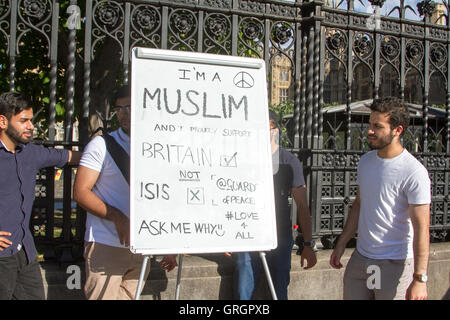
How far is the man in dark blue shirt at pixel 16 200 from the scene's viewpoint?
2996 mm

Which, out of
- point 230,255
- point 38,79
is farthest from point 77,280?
point 38,79

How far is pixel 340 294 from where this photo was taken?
4855 millimetres

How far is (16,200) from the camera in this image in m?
3.09

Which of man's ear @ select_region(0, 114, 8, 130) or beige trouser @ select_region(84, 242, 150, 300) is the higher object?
man's ear @ select_region(0, 114, 8, 130)

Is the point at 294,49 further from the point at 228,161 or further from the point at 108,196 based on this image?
the point at 108,196

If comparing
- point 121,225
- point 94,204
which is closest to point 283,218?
point 121,225

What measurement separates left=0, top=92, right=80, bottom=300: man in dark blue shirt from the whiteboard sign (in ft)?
2.65

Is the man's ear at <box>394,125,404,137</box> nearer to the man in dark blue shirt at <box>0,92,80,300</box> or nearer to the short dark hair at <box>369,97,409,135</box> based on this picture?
the short dark hair at <box>369,97,409,135</box>

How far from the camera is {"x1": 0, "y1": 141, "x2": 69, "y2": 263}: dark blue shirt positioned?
3.03 metres

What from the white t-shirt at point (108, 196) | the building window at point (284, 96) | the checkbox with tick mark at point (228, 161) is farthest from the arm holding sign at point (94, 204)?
the building window at point (284, 96)

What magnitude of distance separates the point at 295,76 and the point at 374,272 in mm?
2439
